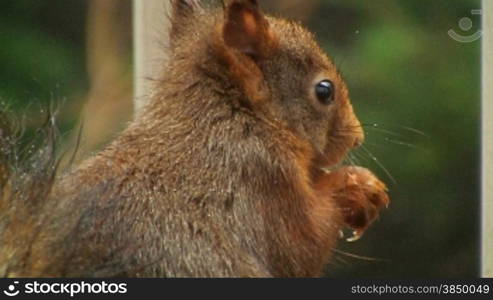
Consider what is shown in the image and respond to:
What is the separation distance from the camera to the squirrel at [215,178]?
7.14ft

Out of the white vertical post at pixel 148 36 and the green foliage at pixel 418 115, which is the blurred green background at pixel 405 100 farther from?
the white vertical post at pixel 148 36

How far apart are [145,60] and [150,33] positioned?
5cm

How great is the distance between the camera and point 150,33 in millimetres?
2596

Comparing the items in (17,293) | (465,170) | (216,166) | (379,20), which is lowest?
(17,293)

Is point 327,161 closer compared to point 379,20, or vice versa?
point 327,161

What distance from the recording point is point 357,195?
2447 mm

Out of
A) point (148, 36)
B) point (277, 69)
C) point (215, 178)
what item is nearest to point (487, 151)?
point (277, 69)

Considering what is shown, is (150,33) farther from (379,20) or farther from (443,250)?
(443,250)

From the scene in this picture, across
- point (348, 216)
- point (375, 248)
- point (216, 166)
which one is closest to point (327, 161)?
point (348, 216)

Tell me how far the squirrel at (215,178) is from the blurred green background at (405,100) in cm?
25

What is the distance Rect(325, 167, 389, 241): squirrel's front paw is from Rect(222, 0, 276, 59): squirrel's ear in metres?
0.24

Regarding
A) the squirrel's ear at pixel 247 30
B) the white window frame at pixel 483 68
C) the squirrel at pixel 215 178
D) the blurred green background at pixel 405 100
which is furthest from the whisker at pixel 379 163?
the squirrel's ear at pixel 247 30

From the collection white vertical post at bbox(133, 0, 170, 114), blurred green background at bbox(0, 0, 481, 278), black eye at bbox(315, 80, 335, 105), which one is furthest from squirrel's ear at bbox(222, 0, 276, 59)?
blurred green background at bbox(0, 0, 481, 278)

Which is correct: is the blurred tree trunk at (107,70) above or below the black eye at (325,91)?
above
